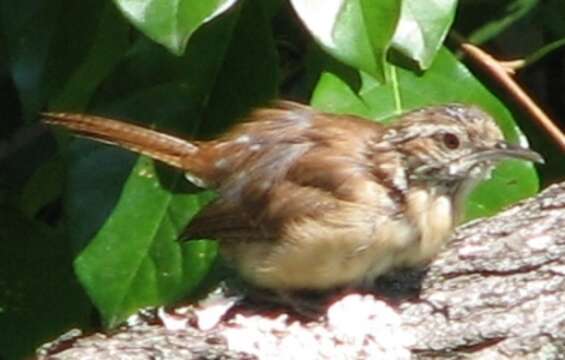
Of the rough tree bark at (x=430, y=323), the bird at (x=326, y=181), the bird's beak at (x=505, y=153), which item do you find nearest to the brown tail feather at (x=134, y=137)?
the bird at (x=326, y=181)

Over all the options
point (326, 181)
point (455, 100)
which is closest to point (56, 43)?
point (326, 181)

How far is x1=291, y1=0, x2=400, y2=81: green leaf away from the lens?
4785mm

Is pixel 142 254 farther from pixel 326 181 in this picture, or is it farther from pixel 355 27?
pixel 355 27

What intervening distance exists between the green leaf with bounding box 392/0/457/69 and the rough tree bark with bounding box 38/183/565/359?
0.52m

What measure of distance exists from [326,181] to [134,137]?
517 millimetres

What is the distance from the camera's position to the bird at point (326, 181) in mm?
5410

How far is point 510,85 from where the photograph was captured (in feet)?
19.0

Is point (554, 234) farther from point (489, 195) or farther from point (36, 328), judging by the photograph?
point (36, 328)

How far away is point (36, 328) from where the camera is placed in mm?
6059

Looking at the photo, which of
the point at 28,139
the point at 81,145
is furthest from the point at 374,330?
the point at 28,139

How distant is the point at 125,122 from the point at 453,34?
1.01 metres

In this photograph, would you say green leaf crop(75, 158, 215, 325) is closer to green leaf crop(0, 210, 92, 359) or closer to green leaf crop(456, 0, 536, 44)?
green leaf crop(0, 210, 92, 359)

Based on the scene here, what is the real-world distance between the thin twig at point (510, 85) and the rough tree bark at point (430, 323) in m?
0.47

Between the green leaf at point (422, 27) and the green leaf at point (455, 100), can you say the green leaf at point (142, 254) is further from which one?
the green leaf at point (422, 27)
